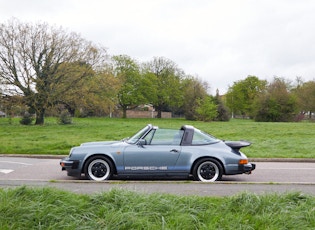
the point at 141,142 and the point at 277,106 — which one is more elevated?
the point at 277,106

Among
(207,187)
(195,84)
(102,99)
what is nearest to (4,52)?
(102,99)

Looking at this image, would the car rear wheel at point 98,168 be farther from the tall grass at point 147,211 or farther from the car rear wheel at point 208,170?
the tall grass at point 147,211

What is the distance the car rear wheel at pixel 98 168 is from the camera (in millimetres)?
9320

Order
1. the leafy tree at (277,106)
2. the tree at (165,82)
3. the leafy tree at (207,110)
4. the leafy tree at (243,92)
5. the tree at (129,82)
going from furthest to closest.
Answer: the leafy tree at (243,92)
the tree at (165,82)
the tree at (129,82)
the leafy tree at (277,106)
the leafy tree at (207,110)

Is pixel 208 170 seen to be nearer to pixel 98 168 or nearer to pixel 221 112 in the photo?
pixel 98 168

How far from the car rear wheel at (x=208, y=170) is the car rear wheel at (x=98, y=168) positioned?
2.01 metres

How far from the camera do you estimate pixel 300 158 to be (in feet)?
49.7

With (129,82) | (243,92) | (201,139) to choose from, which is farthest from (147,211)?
(243,92)

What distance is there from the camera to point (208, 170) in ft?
30.7

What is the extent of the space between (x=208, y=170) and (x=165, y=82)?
63123 millimetres

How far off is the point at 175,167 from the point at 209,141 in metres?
1.10

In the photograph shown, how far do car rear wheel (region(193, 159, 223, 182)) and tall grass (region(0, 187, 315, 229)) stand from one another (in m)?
3.66

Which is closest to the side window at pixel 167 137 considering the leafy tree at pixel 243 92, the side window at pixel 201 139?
the side window at pixel 201 139

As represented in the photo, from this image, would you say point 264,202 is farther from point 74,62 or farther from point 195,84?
point 195,84
